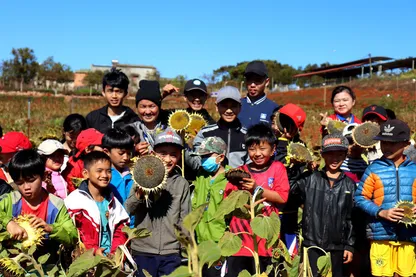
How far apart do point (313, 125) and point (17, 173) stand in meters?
19.5

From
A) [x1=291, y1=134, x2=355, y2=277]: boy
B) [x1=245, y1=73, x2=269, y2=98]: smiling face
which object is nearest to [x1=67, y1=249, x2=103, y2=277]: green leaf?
[x1=291, y1=134, x2=355, y2=277]: boy

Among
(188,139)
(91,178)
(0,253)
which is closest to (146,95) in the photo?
(188,139)

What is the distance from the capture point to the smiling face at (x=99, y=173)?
3428 mm

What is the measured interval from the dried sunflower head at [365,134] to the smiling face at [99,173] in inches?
83.1

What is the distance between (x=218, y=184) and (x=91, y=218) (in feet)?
3.54

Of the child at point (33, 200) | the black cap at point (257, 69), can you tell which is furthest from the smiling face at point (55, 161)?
the black cap at point (257, 69)

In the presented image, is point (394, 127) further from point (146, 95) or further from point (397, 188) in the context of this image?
point (146, 95)

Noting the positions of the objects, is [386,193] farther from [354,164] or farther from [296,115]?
[296,115]

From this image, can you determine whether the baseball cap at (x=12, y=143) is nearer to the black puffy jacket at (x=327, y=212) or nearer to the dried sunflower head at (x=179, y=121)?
the dried sunflower head at (x=179, y=121)

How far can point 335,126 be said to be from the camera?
429cm

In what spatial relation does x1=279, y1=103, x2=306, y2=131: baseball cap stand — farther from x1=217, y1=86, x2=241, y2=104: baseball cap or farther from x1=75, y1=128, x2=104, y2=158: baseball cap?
x1=75, y1=128, x2=104, y2=158: baseball cap

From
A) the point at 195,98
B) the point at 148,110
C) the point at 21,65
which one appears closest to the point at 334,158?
the point at 195,98

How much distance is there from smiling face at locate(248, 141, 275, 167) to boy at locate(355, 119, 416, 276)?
84cm

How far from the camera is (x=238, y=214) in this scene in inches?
70.1
